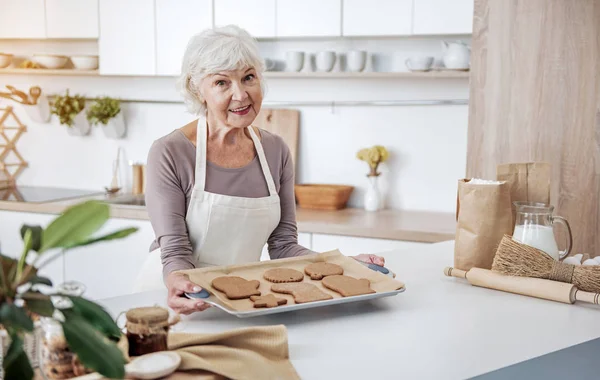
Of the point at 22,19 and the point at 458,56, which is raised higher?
the point at 22,19

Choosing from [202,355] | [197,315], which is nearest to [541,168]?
[197,315]

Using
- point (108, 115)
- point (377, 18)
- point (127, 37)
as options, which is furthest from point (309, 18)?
point (108, 115)

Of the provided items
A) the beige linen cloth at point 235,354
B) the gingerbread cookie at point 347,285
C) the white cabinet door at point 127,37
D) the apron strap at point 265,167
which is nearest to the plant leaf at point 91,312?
the beige linen cloth at point 235,354

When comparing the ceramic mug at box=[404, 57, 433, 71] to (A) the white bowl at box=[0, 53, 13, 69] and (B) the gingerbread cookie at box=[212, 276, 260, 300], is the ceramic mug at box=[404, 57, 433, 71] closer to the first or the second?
(B) the gingerbread cookie at box=[212, 276, 260, 300]

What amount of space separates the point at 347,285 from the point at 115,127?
302 cm

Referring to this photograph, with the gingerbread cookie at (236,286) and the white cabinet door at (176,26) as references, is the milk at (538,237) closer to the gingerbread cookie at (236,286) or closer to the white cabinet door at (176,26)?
the gingerbread cookie at (236,286)

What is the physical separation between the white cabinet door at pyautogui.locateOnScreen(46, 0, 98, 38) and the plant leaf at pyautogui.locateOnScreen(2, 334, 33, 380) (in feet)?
11.5

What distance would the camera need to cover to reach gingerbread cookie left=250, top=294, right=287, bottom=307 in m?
1.45

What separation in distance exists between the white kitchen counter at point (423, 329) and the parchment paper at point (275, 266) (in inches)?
1.6

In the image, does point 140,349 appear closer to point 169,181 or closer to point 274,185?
point 169,181

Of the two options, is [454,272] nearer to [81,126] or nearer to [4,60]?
[81,126]

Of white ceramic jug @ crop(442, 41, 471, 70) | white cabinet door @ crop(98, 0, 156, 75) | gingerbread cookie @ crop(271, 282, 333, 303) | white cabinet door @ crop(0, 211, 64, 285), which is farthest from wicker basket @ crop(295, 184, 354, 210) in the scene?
gingerbread cookie @ crop(271, 282, 333, 303)

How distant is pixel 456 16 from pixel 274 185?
1561mm

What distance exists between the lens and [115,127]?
429 cm
